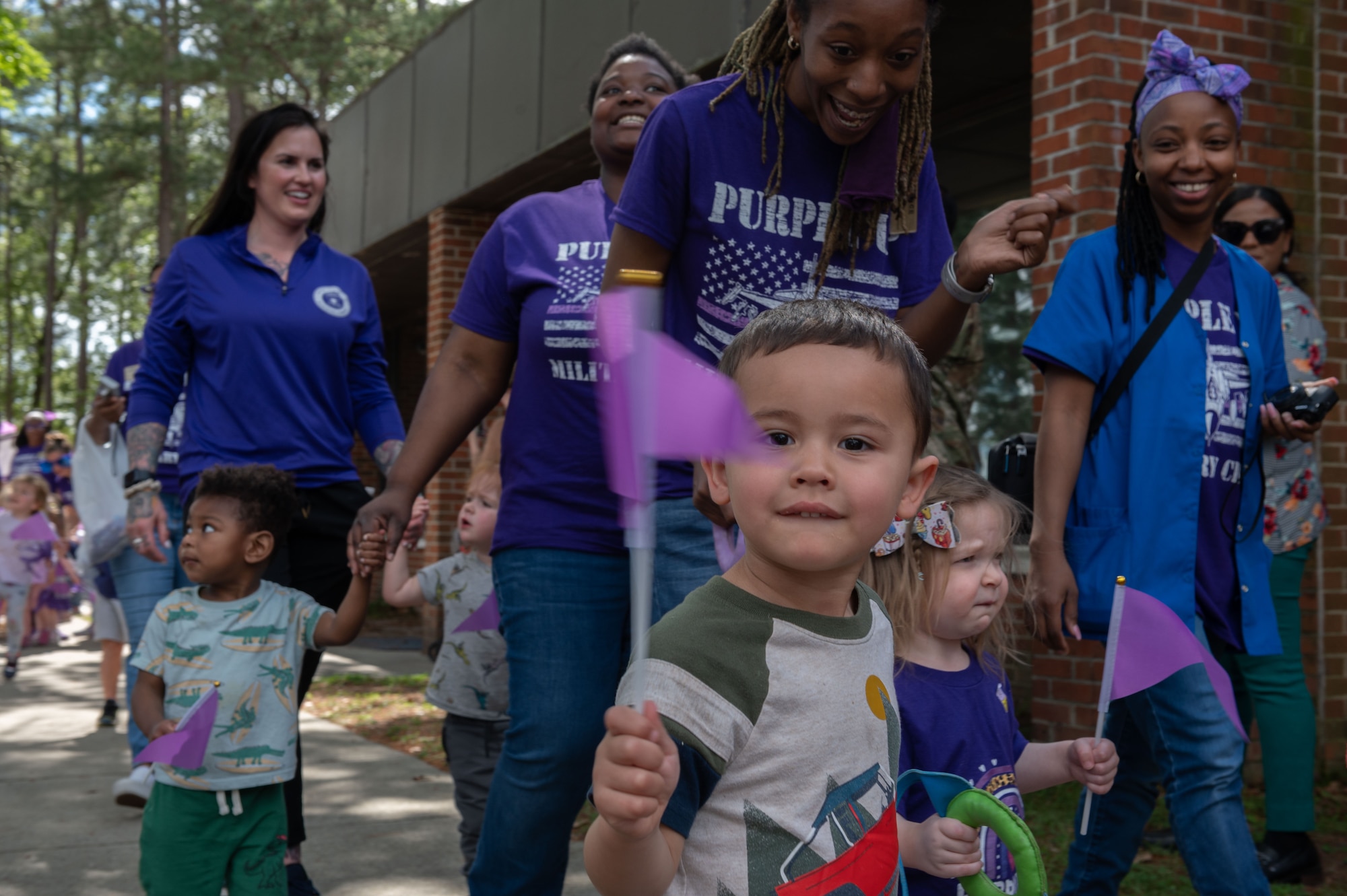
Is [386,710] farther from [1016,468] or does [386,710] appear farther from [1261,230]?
[1261,230]

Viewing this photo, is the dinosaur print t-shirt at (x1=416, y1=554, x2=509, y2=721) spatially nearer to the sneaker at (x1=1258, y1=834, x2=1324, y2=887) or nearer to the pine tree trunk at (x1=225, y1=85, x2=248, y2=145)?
the sneaker at (x1=1258, y1=834, x2=1324, y2=887)

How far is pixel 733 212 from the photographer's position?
7.89 feet

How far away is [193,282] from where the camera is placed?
12.5 feet

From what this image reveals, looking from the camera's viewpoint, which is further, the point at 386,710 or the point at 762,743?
the point at 386,710

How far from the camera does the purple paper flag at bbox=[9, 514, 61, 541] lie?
35.6ft

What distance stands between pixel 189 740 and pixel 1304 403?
2797 millimetres

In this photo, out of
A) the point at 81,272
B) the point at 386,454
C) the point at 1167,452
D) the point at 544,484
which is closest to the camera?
the point at 544,484

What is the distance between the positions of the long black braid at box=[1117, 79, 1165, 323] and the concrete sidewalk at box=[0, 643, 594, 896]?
98.0 inches

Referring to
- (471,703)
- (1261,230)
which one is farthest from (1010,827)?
(1261,230)

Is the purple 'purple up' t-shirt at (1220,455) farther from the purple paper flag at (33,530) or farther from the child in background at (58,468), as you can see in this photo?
the child in background at (58,468)

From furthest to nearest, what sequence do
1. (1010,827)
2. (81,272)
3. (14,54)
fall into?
(81,272) < (14,54) < (1010,827)

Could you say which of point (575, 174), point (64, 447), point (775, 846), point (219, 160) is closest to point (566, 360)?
point (775, 846)

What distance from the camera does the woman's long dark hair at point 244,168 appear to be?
4000mm

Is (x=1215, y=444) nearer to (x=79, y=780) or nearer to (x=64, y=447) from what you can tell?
(x=79, y=780)
